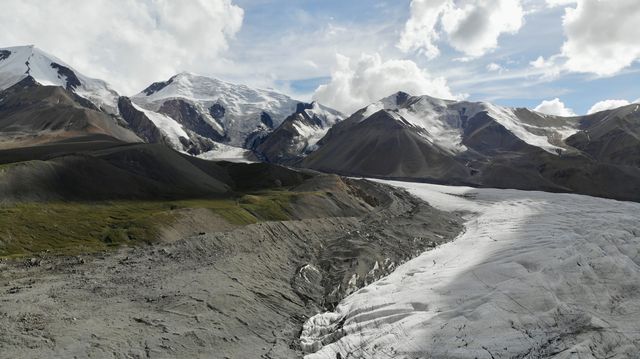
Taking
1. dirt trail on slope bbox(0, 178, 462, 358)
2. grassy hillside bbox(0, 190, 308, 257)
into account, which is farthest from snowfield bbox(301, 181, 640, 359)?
grassy hillside bbox(0, 190, 308, 257)

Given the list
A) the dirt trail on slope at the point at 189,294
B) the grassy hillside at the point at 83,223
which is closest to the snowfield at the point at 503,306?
the dirt trail on slope at the point at 189,294

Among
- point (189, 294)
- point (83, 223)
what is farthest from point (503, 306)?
point (83, 223)

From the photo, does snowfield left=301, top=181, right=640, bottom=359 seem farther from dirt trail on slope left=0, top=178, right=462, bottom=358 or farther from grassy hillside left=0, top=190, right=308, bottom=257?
grassy hillside left=0, top=190, right=308, bottom=257

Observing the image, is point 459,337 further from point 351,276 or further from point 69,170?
point 69,170

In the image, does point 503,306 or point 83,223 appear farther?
point 83,223

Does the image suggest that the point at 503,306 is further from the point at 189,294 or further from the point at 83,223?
the point at 83,223
